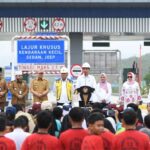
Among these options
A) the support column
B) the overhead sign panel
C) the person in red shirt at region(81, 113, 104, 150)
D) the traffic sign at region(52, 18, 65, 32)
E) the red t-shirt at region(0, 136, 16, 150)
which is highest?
the traffic sign at region(52, 18, 65, 32)

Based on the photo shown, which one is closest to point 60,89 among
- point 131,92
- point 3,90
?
point 3,90

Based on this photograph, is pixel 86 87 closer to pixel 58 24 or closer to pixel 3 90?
pixel 3 90

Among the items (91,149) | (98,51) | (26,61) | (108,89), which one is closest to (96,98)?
(108,89)

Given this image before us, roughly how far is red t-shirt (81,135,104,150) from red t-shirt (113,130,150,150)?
0.57 feet

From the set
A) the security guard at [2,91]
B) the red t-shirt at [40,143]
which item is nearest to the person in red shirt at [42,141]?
the red t-shirt at [40,143]

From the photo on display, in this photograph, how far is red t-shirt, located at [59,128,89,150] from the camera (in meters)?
6.92

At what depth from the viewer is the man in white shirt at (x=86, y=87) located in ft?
49.8

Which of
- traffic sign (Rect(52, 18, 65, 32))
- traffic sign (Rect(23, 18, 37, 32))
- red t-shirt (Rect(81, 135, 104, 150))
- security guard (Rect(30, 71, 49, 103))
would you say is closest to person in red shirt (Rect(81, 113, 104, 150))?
red t-shirt (Rect(81, 135, 104, 150))

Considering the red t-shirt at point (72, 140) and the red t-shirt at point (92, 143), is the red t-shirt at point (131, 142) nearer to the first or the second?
the red t-shirt at point (92, 143)

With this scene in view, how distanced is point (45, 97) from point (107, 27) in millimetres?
8795

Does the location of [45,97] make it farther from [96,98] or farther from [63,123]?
[63,123]

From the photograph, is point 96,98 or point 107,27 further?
point 107,27

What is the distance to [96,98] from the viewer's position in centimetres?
1527

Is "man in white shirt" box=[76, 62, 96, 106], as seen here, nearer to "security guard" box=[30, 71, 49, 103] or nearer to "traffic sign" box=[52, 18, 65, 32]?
"security guard" box=[30, 71, 49, 103]
